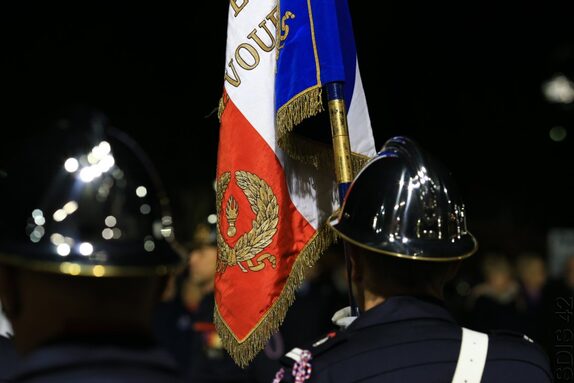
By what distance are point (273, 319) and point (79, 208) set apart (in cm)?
217

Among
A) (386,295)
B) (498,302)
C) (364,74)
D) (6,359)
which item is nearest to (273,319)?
(386,295)

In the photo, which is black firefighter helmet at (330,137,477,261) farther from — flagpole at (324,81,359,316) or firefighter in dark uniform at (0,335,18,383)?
firefighter in dark uniform at (0,335,18,383)

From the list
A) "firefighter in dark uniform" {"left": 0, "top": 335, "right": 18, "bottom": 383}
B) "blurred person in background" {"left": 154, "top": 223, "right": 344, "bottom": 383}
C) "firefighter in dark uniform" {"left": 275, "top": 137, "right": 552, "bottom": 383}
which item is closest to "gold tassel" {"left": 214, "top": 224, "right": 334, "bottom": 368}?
"firefighter in dark uniform" {"left": 275, "top": 137, "right": 552, "bottom": 383}

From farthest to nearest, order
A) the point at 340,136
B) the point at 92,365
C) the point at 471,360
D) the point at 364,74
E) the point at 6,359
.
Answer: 1. the point at 364,74
2. the point at 340,136
3. the point at 471,360
4. the point at 6,359
5. the point at 92,365

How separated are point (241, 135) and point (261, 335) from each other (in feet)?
2.86

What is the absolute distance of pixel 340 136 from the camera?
11.1 feet

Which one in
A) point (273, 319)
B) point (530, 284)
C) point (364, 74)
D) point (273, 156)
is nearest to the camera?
point (273, 319)

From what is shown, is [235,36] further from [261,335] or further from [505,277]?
[505,277]

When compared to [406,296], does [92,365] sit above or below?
below

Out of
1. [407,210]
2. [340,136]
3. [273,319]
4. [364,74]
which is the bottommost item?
[273,319]

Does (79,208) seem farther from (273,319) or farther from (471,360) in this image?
(273,319)

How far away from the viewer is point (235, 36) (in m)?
3.81

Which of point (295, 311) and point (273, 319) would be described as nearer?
point (273, 319)

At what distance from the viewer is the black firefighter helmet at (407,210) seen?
2.38m
